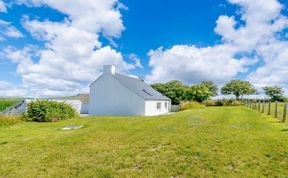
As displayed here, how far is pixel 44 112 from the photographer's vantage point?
15664 millimetres

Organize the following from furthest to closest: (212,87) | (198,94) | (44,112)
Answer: (212,87), (198,94), (44,112)

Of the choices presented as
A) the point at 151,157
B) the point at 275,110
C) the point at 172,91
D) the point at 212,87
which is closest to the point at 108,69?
the point at 275,110

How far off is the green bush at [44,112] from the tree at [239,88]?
65.3 m

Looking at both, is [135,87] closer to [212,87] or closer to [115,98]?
[115,98]

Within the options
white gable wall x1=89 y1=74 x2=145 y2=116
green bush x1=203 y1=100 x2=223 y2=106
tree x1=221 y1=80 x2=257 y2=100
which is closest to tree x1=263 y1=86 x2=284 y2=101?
tree x1=221 y1=80 x2=257 y2=100

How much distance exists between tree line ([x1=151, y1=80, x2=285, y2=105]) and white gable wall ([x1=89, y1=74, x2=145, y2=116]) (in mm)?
19869

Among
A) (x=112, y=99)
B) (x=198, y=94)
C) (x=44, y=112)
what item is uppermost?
(x=198, y=94)

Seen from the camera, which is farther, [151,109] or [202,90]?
[202,90]

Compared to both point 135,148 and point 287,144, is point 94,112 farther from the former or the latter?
point 287,144

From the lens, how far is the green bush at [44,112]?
51.2 ft

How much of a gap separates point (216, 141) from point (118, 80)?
57.9 ft

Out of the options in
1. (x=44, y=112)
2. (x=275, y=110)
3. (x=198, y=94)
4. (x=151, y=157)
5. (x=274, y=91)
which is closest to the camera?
(x=151, y=157)

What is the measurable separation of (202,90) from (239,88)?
36.4m

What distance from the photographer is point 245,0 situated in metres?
11.7
